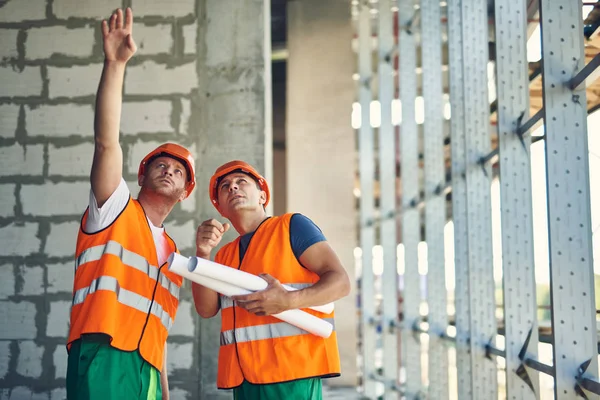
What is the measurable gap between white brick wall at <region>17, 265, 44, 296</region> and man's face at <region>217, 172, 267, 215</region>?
202cm

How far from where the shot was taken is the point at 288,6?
1197 centimetres

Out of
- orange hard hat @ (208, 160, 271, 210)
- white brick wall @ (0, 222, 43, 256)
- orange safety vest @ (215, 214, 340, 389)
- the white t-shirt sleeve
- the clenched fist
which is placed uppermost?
orange hard hat @ (208, 160, 271, 210)

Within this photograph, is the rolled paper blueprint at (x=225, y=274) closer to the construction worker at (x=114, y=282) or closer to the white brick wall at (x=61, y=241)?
the construction worker at (x=114, y=282)

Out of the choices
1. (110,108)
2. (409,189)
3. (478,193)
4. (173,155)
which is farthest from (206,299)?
(409,189)

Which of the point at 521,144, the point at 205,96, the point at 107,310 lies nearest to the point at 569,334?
the point at 521,144

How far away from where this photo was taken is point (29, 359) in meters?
4.54

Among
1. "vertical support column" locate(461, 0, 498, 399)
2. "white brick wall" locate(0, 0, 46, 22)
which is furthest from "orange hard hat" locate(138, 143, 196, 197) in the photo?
"vertical support column" locate(461, 0, 498, 399)

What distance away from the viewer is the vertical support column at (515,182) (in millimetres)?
4211

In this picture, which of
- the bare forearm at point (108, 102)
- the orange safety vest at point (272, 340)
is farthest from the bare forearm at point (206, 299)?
the bare forearm at point (108, 102)

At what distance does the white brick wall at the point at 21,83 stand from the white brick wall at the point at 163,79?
0.63m

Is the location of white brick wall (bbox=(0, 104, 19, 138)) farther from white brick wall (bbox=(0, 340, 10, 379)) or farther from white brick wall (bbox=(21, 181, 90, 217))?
white brick wall (bbox=(0, 340, 10, 379))

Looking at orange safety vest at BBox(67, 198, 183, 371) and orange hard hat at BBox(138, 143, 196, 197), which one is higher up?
orange hard hat at BBox(138, 143, 196, 197)

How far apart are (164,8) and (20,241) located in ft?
6.25

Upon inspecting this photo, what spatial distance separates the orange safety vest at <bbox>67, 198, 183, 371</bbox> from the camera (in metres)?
2.70
